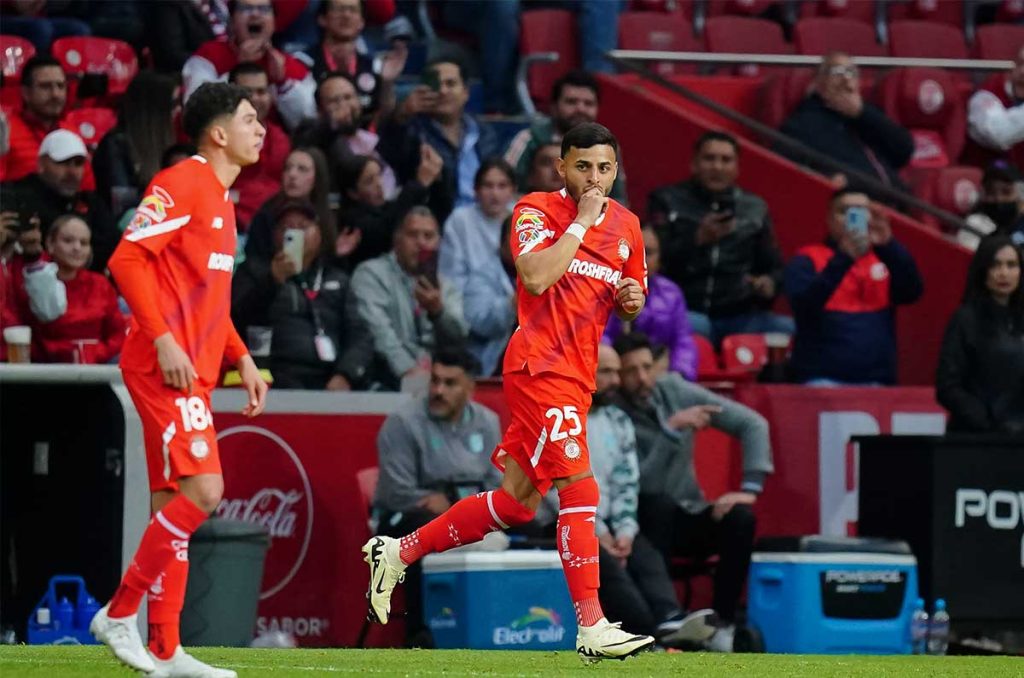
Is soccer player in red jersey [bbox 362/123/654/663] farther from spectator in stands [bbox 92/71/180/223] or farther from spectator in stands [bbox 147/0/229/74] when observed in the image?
spectator in stands [bbox 147/0/229/74]

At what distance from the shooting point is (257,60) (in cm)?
1335

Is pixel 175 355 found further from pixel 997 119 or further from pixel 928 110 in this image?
pixel 997 119

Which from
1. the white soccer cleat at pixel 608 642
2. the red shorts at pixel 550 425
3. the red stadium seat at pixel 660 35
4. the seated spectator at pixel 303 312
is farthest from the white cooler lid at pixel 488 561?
the red stadium seat at pixel 660 35

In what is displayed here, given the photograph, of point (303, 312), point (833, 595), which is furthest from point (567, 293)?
point (303, 312)

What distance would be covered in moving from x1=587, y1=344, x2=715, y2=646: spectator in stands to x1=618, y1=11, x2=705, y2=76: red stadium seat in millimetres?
5655

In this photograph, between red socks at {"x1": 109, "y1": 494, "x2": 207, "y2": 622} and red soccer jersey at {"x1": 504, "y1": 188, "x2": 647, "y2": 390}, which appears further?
red soccer jersey at {"x1": 504, "y1": 188, "x2": 647, "y2": 390}

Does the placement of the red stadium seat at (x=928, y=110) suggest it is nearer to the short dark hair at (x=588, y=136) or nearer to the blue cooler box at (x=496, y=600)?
the blue cooler box at (x=496, y=600)

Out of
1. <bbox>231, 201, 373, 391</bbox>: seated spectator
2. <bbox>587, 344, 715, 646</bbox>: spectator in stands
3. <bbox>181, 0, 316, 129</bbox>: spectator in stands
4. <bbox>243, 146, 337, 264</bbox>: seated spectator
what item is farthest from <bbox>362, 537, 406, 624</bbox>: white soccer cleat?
<bbox>181, 0, 316, 129</bbox>: spectator in stands

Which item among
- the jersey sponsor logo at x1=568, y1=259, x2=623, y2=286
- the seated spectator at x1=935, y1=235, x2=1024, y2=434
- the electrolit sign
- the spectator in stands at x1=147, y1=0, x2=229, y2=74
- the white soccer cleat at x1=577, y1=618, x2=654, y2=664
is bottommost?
the electrolit sign

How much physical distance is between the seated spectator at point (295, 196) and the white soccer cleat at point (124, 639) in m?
5.40

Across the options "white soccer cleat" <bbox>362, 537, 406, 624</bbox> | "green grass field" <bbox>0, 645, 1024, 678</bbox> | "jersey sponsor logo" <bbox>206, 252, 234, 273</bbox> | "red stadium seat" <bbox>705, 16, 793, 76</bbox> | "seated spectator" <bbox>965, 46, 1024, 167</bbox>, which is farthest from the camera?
"red stadium seat" <bbox>705, 16, 793, 76</bbox>

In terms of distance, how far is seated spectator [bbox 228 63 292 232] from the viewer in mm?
12641

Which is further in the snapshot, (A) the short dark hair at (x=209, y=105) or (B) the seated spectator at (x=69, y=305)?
(B) the seated spectator at (x=69, y=305)

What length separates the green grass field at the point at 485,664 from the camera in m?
7.22
